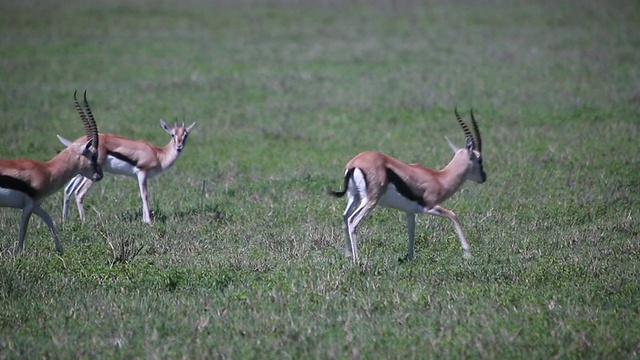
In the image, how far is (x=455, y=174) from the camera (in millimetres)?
8781

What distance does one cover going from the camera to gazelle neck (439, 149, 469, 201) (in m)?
8.61

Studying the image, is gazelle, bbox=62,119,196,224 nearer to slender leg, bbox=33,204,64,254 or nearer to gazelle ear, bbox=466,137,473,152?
slender leg, bbox=33,204,64,254

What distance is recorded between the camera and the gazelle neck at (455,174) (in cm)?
861

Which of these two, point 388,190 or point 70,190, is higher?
point 388,190

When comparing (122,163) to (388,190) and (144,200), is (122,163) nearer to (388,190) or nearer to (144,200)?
(144,200)

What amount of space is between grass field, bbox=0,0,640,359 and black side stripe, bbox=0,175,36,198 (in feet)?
1.74

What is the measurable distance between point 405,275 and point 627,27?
21.8m

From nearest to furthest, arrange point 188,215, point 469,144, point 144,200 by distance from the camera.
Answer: point 469,144
point 188,215
point 144,200

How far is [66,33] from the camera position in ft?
91.8

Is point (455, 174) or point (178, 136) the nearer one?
point (455, 174)

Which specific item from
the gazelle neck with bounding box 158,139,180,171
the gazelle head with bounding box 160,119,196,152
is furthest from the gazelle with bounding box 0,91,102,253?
the gazelle head with bounding box 160,119,196,152

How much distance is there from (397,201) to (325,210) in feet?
6.23

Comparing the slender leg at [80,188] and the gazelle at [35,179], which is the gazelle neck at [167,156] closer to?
the slender leg at [80,188]

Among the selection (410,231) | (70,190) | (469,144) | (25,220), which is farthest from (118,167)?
(469,144)
